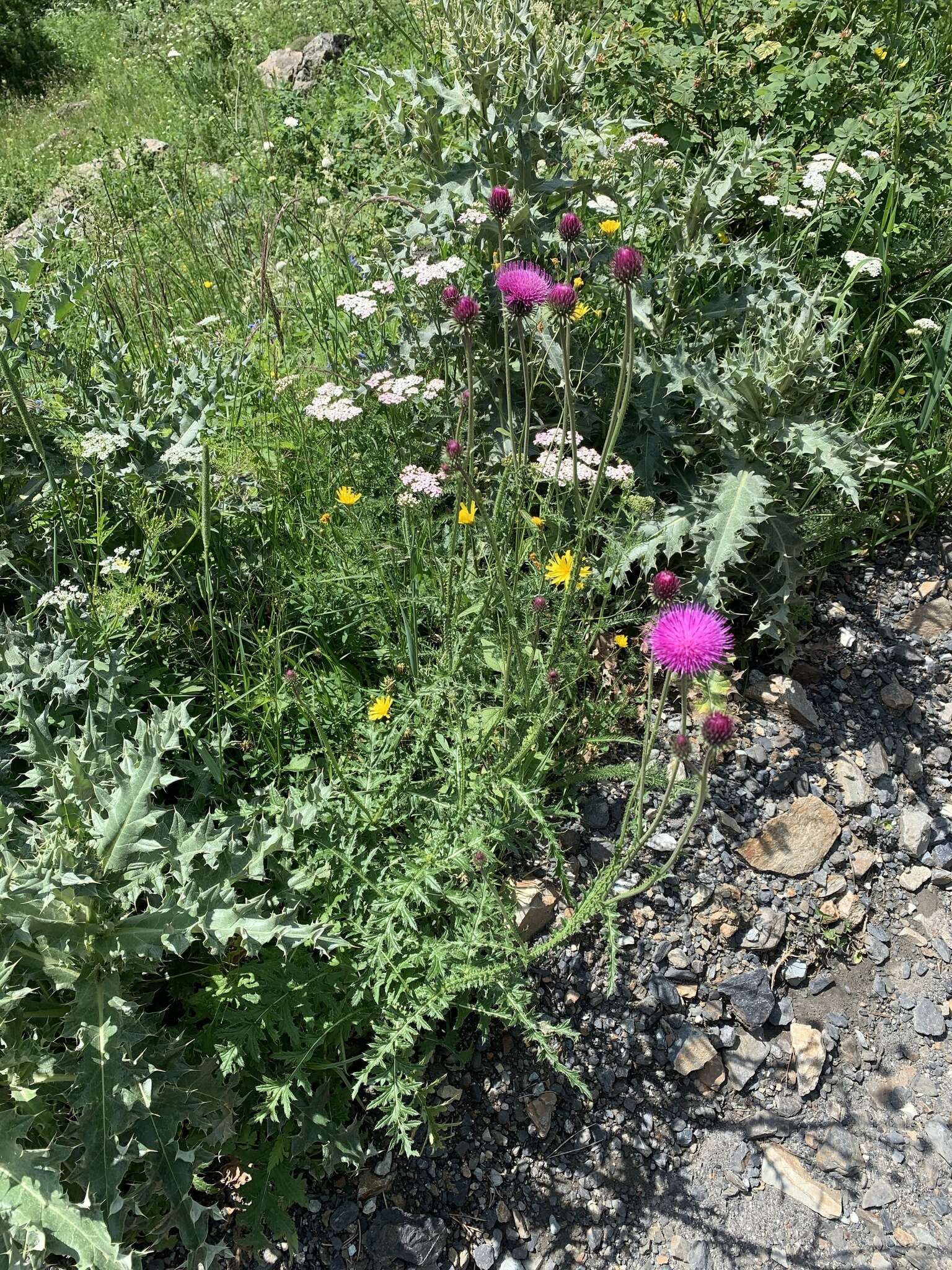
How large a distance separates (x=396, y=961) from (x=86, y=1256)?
2.56 feet

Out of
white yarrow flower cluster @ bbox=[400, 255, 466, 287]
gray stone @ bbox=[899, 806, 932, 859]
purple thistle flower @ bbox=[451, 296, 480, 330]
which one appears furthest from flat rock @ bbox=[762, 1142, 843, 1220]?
white yarrow flower cluster @ bbox=[400, 255, 466, 287]

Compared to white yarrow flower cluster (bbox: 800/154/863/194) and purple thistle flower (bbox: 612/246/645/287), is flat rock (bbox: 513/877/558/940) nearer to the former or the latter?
purple thistle flower (bbox: 612/246/645/287)

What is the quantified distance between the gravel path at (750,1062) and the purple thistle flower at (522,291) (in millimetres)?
1452

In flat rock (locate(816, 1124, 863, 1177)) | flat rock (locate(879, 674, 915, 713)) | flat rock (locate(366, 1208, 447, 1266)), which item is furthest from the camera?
flat rock (locate(879, 674, 915, 713))

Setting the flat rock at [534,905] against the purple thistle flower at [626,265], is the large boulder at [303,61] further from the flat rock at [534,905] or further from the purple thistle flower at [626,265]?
the flat rock at [534,905]

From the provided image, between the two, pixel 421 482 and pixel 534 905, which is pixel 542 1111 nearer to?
pixel 534 905

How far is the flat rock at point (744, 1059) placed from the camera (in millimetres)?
2236

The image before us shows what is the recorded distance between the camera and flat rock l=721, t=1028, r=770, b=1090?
7.34ft

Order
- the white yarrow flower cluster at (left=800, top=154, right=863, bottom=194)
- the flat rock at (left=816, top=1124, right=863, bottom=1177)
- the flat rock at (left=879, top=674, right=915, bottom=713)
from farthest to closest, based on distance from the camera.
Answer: the white yarrow flower cluster at (left=800, top=154, right=863, bottom=194) → the flat rock at (left=879, top=674, right=915, bottom=713) → the flat rock at (left=816, top=1124, right=863, bottom=1177)

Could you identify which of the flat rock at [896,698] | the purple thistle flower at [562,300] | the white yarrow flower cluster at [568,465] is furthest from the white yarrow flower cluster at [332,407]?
the flat rock at [896,698]

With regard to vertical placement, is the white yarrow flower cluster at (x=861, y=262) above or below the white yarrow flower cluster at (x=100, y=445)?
below

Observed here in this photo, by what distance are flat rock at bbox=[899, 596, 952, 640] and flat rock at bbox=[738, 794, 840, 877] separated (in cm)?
86

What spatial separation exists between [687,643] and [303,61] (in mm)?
8410

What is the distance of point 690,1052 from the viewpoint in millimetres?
2242
